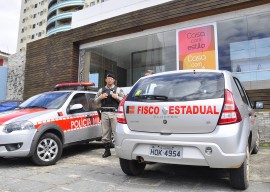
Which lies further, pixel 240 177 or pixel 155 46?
pixel 155 46

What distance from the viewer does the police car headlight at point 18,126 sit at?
4977mm

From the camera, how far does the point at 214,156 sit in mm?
3377

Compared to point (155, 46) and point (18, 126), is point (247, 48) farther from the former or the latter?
point (18, 126)

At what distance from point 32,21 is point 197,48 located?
6840 centimetres

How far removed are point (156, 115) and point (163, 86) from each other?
0.46 meters

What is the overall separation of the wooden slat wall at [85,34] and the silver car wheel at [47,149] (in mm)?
7445

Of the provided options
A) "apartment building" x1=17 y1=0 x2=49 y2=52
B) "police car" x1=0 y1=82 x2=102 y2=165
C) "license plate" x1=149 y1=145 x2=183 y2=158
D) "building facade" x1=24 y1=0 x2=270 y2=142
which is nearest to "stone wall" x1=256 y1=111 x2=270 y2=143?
"building facade" x1=24 y1=0 x2=270 y2=142

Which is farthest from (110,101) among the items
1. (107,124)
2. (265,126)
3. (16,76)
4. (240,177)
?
(16,76)

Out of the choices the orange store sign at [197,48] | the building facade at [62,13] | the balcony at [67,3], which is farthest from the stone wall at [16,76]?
the balcony at [67,3]

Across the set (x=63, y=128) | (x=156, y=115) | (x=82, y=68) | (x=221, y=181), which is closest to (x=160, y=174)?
(x=221, y=181)

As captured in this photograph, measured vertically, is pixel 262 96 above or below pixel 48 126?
above

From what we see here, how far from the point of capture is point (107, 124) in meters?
6.17

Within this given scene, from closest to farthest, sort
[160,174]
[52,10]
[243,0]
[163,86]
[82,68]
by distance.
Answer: [163,86] → [160,174] → [243,0] → [82,68] → [52,10]

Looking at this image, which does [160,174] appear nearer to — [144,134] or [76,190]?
[144,134]
